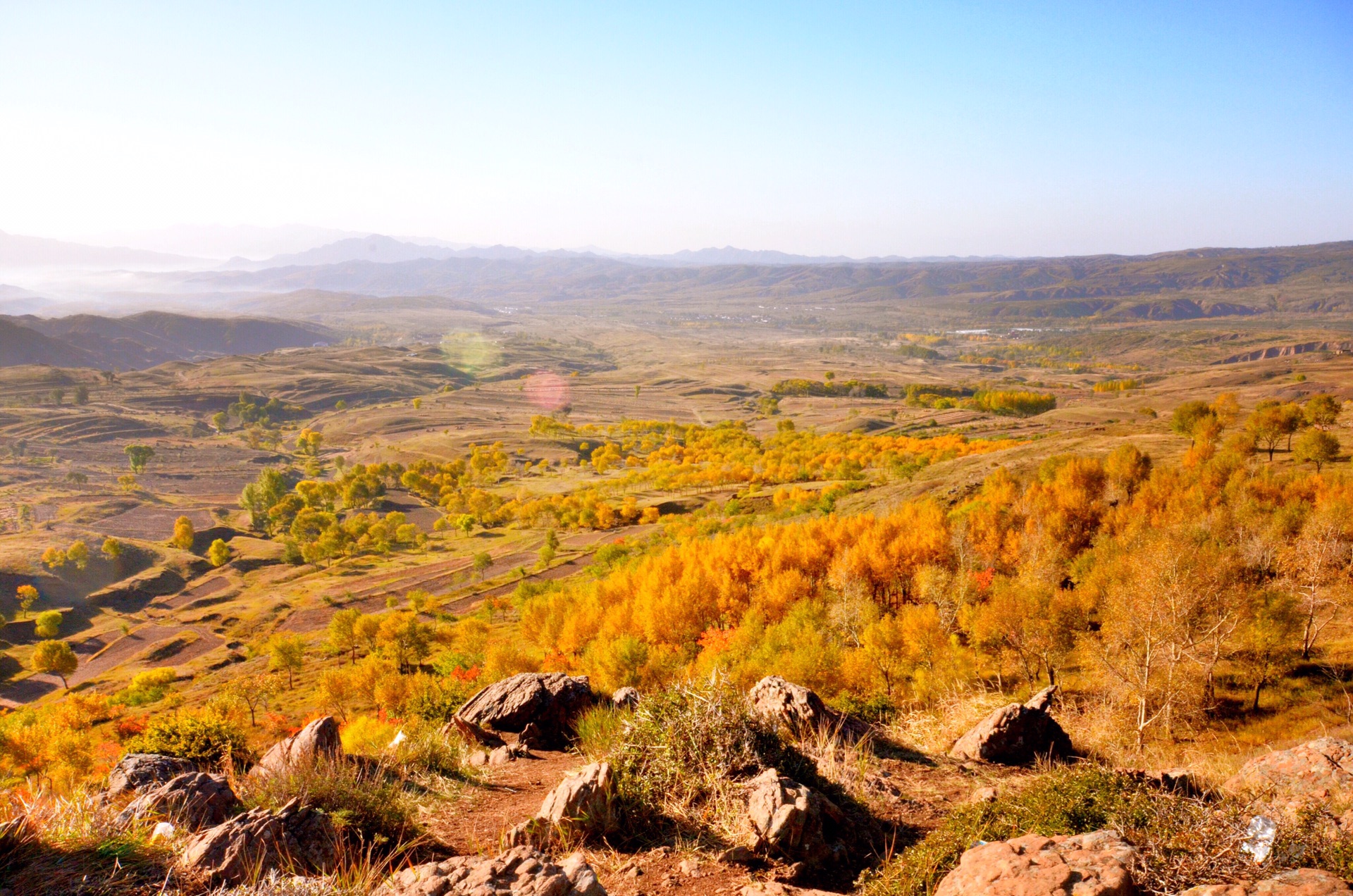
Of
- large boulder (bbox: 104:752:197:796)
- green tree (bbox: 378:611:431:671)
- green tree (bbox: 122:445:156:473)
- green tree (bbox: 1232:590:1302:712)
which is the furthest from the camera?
green tree (bbox: 122:445:156:473)

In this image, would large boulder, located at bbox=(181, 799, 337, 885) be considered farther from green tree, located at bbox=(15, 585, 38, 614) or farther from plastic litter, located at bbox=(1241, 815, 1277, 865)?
green tree, located at bbox=(15, 585, 38, 614)

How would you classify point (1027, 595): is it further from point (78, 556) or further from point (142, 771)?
point (78, 556)


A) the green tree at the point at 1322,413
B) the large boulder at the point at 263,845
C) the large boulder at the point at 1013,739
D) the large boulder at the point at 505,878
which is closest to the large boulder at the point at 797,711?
the large boulder at the point at 1013,739

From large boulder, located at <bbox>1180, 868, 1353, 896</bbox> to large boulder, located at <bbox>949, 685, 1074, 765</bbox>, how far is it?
745 centimetres

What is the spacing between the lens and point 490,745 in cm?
1349

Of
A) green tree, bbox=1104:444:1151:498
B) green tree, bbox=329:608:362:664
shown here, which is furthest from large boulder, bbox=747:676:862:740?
green tree, bbox=329:608:362:664

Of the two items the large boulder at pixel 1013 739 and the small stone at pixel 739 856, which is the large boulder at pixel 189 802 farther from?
the large boulder at pixel 1013 739

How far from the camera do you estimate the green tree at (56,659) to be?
6575 centimetres

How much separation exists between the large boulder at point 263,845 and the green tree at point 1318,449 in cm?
7733

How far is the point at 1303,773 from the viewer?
29.3 feet

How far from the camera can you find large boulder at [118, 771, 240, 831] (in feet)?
26.6

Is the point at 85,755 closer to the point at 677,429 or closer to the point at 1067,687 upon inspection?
the point at 1067,687

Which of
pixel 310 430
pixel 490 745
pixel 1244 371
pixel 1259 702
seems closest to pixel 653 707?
pixel 490 745

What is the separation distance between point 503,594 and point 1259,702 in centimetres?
7291
